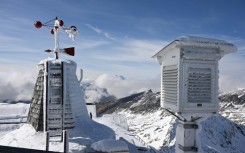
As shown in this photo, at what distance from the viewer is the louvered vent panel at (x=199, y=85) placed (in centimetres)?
807

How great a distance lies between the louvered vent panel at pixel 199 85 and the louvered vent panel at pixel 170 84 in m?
0.43

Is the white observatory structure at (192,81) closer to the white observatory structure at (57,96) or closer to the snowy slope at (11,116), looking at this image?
the white observatory structure at (57,96)

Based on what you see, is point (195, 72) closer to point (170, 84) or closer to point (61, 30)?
point (170, 84)

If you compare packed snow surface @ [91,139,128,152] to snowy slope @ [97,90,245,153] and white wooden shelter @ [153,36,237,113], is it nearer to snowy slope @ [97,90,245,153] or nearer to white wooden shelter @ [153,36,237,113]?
white wooden shelter @ [153,36,237,113]

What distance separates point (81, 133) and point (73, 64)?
16.4 ft

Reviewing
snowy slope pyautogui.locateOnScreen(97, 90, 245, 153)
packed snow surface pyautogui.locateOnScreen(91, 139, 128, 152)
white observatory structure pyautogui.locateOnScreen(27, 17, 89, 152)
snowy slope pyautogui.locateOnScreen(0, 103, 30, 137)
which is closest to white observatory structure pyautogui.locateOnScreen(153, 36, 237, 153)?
packed snow surface pyautogui.locateOnScreen(91, 139, 128, 152)

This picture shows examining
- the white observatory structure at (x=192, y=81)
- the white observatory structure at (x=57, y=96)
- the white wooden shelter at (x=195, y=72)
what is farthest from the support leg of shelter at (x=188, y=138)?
the white observatory structure at (x=57, y=96)

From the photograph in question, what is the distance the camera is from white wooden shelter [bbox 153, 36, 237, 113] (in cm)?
799

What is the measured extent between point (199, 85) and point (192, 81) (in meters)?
0.27

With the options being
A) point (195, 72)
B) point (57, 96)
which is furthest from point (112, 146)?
point (57, 96)

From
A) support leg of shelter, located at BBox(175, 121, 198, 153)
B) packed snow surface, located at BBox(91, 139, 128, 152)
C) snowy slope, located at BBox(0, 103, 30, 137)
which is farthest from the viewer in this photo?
snowy slope, located at BBox(0, 103, 30, 137)

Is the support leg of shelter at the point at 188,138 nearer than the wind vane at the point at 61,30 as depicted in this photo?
Yes

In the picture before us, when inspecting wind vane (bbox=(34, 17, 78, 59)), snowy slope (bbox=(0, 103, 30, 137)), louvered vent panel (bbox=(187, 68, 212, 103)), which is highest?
wind vane (bbox=(34, 17, 78, 59))

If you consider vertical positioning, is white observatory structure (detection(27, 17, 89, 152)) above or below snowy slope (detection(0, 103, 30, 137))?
above
